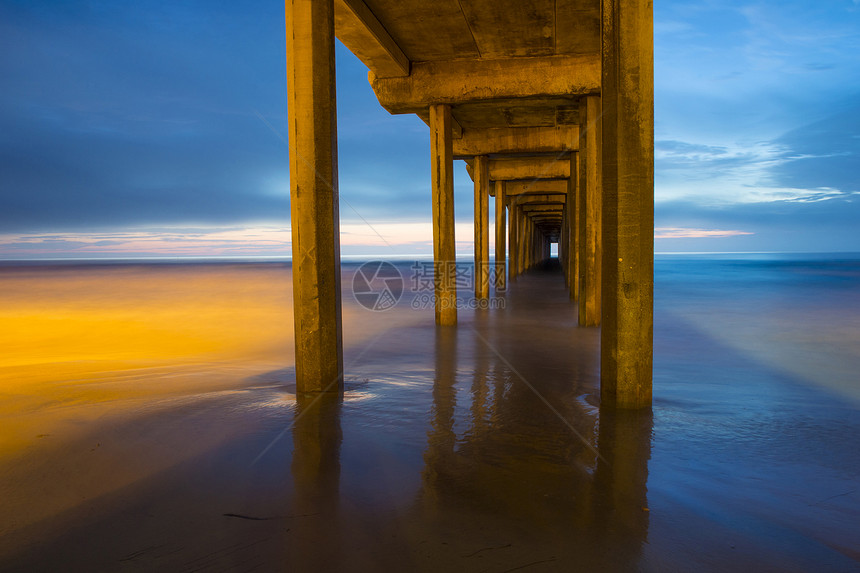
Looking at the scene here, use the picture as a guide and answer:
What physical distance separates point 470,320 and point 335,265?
21.6 feet

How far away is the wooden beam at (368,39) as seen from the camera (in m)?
7.75

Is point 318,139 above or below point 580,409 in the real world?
above

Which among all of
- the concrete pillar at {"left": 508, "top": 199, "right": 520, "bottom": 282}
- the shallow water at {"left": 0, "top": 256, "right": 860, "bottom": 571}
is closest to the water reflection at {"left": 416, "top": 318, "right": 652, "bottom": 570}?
the shallow water at {"left": 0, "top": 256, "right": 860, "bottom": 571}

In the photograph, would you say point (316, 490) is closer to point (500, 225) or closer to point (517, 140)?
point (517, 140)

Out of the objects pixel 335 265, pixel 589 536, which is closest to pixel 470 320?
pixel 335 265

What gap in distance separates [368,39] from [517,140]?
25.8 ft

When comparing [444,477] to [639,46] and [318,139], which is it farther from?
[639,46]

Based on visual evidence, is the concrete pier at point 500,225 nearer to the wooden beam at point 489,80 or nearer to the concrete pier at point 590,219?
the concrete pier at point 590,219

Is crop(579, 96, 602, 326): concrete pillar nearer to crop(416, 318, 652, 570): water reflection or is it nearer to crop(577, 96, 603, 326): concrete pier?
crop(577, 96, 603, 326): concrete pier

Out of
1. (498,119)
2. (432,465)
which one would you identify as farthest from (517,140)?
(432,465)

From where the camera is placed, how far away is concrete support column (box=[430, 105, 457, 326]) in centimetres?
1090

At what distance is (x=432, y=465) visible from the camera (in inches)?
142

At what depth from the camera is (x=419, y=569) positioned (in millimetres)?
2410

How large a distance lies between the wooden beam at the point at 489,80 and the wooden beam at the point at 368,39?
35cm
